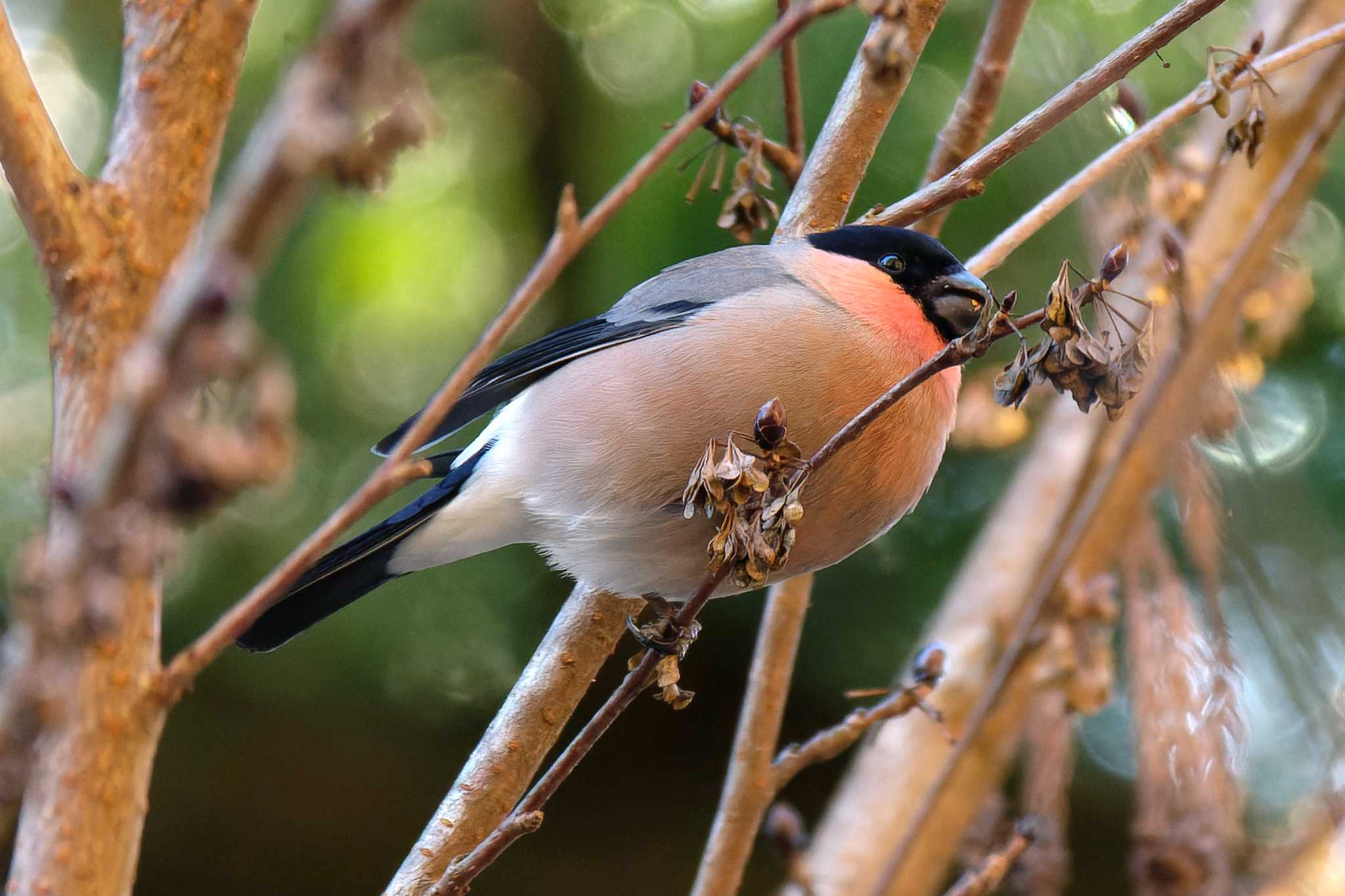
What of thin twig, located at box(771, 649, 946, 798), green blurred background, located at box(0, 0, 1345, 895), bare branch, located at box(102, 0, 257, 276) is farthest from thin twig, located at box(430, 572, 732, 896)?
green blurred background, located at box(0, 0, 1345, 895)

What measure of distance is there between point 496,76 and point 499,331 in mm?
1784

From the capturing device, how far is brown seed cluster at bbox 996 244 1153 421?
1072 millimetres

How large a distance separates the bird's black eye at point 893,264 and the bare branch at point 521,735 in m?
0.64

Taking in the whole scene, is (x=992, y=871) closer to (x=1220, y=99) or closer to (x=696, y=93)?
(x=1220, y=99)

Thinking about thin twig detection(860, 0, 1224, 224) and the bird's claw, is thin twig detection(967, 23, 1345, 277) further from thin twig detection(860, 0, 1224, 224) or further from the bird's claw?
the bird's claw

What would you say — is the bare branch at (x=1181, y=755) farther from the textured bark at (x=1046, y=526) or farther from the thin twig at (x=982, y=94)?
the thin twig at (x=982, y=94)

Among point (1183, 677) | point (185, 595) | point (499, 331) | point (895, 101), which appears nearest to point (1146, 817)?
point (1183, 677)

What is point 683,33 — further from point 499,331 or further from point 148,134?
point 499,331

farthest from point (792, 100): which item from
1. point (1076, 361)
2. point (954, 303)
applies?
point (1076, 361)

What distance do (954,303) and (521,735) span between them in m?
0.90

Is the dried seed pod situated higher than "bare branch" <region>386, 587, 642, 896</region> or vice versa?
the dried seed pod

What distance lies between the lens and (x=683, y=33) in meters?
2.49

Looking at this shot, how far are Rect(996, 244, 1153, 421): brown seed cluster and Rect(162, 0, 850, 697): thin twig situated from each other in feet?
1.20

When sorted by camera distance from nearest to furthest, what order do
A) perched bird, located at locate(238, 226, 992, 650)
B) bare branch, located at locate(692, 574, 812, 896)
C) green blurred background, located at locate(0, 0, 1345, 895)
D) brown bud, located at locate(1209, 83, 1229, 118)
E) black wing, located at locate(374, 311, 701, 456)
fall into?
brown bud, located at locate(1209, 83, 1229, 118), bare branch, located at locate(692, 574, 812, 896), perched bird, located at locate(238, 226, 992, 650), black wing, located at locate(374, 311, 701, 456), green blurred background, located at locate(0, 0, 1345, 895)
